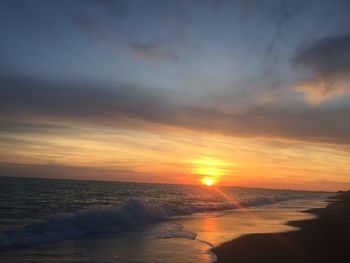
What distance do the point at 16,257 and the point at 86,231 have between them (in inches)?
292

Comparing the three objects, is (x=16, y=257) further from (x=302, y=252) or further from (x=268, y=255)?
(x=302, y=252)

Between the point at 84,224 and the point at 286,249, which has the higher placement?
the point at 84,224

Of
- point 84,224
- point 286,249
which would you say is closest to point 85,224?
point 84,224

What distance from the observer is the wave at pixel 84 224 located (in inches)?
642

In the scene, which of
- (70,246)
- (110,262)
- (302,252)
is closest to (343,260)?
(302,252)

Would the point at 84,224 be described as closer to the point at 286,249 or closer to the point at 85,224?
the point at 85,224

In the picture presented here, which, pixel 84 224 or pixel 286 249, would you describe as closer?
pixel 286 249

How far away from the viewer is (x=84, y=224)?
20.9 metres

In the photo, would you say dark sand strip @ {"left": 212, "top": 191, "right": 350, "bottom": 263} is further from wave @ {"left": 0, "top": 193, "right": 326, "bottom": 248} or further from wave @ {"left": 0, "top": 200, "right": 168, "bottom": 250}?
wave @ {"left": 0, "top": 200, "right": 168, "bottom": 250}

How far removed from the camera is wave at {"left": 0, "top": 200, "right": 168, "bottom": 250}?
16.3 metres

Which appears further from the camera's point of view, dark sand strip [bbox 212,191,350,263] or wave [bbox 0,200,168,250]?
wave [bbox 0,200,168,250]

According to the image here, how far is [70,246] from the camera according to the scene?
49.6ft

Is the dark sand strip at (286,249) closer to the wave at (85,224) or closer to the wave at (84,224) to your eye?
the wave at (85,224)

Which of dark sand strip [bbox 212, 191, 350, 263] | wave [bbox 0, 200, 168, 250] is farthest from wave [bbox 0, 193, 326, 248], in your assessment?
dark sand strip [bbox 212, 191, 350, 263]
